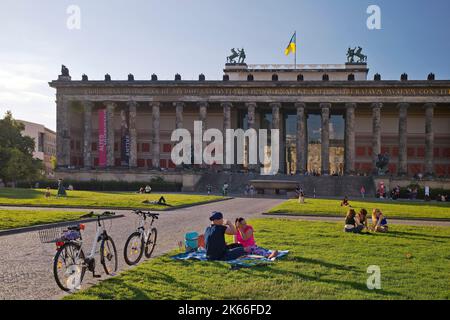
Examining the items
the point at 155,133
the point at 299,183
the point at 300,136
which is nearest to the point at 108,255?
the point at 299,183

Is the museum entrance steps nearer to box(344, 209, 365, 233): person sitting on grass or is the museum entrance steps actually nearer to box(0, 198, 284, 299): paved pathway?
box(0, 198, 284, 299): paved pathway

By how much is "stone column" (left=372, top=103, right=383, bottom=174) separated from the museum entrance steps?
236 inches

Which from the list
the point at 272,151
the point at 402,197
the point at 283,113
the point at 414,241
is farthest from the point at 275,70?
the point at 414,241

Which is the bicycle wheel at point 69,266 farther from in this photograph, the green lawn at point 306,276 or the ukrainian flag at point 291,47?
the ukrainian flag at point 291,47

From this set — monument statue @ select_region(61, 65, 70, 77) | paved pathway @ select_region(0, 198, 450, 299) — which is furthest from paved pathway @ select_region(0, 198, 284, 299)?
monument statue @ select_region(61, 65, 70, 77)

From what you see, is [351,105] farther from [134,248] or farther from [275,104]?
[134,248]

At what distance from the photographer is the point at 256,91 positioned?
72.5 m

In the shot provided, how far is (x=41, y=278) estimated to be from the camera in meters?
11.2

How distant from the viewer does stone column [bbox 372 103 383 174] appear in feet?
231

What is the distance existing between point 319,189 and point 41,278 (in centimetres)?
5516

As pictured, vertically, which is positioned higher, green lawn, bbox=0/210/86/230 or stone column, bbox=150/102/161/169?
stone column, bbox=150/102/161/169

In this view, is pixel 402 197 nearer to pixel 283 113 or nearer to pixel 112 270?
pixel 283 113

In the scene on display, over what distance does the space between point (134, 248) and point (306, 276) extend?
4.84 metres

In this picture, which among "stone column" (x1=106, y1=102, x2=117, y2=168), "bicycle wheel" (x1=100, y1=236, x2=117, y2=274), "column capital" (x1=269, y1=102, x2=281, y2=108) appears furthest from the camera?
"stone column" (x1=106, y1=102, x2=117, y2=168)
